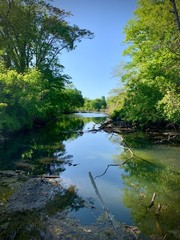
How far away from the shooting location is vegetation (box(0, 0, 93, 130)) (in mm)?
19797

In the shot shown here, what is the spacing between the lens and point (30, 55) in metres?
29.5

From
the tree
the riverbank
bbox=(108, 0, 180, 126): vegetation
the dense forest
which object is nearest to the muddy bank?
the dense forest

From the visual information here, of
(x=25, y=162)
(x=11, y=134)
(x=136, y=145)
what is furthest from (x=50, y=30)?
(x=25, y=162)

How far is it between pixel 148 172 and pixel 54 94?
887 inches

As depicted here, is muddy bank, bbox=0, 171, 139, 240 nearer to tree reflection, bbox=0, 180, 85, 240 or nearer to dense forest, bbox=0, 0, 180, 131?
tree reflection, bbox=0, 180, 85, 240

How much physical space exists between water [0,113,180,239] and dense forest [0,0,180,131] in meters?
3.33

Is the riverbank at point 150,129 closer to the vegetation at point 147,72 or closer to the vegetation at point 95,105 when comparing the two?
the vegetation at point 147,72

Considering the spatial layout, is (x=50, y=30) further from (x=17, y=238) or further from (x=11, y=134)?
(x=17, y=238)

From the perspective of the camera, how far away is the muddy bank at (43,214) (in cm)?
552

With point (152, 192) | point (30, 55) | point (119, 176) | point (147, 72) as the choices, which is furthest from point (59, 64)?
point (152, 192)

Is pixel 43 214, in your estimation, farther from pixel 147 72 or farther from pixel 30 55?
pixel 30 55

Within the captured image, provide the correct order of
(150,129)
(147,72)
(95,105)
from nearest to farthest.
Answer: (147,72) → (150,129) → (95,105)

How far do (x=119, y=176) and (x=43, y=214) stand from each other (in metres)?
4.73

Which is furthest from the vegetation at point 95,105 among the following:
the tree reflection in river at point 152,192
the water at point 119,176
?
the tree reflection in river at point 152,192
